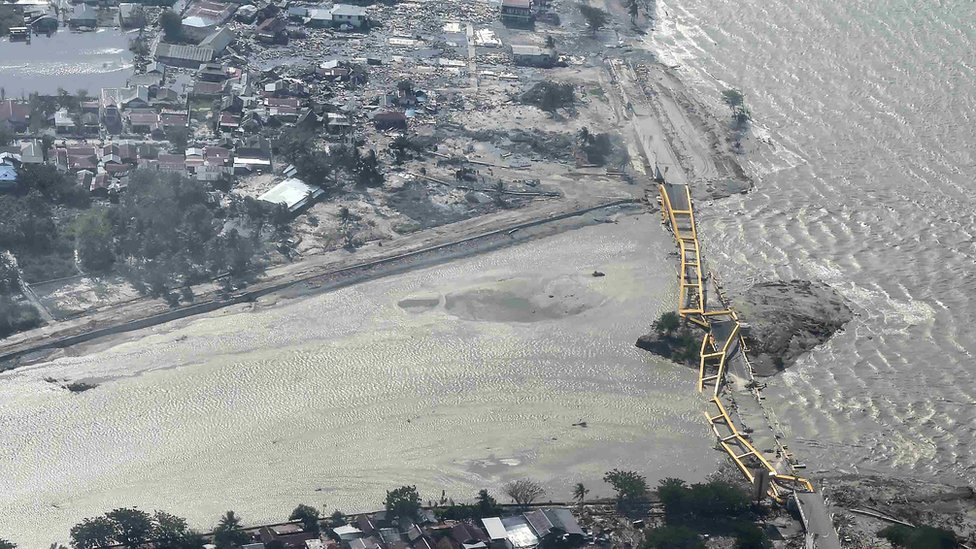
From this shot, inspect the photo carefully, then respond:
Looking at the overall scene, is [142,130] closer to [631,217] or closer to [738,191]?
[631,217]

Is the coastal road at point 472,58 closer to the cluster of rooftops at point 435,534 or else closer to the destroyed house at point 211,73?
the destroyed house at point 211,73

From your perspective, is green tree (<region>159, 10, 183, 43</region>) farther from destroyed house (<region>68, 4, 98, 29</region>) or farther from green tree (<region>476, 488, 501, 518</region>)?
green tree (<region>476, 488, 501, 518</region>)

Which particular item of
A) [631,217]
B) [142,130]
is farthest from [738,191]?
[142,130]

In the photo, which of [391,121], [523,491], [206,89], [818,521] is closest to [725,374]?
[818,521]

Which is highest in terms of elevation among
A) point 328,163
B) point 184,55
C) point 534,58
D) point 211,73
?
point 534,58

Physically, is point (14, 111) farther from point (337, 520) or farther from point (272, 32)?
point (337, 520)

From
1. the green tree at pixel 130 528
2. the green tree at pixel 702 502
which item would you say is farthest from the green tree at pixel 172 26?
the green tree at pixel 702 502

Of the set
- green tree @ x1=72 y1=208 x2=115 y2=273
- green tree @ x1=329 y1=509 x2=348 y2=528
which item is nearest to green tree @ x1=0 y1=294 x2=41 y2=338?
green tree @ x1=72 y1=208 x2=115 y2=273
